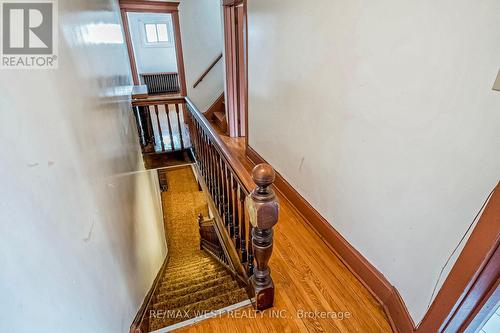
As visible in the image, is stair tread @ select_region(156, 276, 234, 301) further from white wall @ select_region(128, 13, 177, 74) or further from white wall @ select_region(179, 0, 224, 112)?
white wall @ select_region(128, 13, 177, 74)

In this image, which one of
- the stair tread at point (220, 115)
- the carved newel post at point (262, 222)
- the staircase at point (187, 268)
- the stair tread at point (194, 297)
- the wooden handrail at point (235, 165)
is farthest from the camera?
the stair tread at point (220, 115)

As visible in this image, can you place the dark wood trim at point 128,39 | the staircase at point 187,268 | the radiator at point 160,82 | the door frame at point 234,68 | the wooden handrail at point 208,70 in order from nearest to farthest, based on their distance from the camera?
the staircase at point 187,268 < the door frame at point 234,68 < the dark wood trim at point 128,39 < the wooden handrail at point 208,70 < the radiator at point 160,82

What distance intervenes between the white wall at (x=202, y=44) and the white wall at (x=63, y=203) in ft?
10.8

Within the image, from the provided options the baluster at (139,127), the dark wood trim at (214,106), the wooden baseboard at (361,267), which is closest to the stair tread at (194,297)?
the wooden baseboard at (361,267)

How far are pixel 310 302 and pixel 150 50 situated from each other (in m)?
8.63

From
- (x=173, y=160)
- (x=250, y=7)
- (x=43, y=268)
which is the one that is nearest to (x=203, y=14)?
(x=250, y=7)

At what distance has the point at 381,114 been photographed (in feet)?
4.15

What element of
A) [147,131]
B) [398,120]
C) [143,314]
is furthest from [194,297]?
[147,131]

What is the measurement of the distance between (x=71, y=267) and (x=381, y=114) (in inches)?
59.0

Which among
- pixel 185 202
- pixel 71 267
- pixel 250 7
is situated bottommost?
pixel 185 202

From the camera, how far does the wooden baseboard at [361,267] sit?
4.09 feet

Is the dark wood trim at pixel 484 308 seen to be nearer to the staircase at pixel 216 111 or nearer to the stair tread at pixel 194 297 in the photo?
the stair tread at pixel 194 297

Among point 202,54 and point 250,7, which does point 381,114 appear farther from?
point 202,54

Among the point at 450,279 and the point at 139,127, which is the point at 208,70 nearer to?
the point at 139,127
